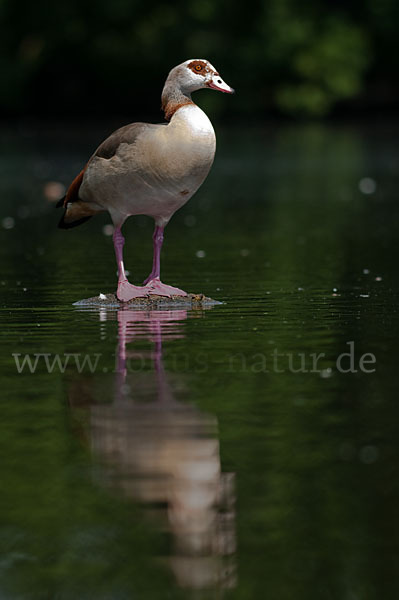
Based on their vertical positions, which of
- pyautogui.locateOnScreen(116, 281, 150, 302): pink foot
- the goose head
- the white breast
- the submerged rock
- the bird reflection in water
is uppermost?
the goose head

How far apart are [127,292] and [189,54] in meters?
48.3

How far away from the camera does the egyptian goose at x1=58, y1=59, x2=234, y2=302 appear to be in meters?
9.91

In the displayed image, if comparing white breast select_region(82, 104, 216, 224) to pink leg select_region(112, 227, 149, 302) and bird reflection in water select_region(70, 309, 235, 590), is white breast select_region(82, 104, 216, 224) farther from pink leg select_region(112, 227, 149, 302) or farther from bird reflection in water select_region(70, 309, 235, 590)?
bird reflection in water select_region(70, 309, 235, 590)

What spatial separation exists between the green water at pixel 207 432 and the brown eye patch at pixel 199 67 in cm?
170

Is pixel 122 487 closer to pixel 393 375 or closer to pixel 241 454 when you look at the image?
pixel 241 454

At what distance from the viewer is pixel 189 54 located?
2281 inches

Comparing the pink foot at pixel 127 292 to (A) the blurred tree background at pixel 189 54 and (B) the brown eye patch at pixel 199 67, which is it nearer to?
(B) the brown eye patch at pixel 199 67

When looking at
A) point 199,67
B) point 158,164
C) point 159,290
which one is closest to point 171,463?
point 158,164

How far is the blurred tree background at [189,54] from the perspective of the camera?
194 feet

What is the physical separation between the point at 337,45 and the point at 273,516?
57.6 meters

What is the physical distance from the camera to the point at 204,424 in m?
6.55

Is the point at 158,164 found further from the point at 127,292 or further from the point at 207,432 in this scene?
the point at 207,432

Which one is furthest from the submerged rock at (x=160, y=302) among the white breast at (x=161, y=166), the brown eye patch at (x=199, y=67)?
the brown eye patch at (x=199, y=67)

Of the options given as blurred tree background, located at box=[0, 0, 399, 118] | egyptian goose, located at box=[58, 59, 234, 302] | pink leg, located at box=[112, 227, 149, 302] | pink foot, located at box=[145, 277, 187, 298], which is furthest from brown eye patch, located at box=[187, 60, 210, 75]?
blurred tree background, located at box=[0, 0, 399, 118]
